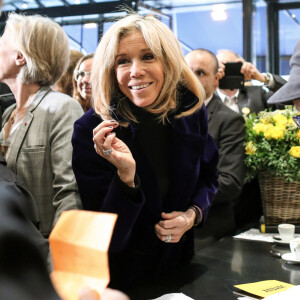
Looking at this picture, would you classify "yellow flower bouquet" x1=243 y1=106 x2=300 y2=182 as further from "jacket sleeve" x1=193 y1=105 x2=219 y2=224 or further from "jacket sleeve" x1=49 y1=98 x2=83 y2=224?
"jacket sleeve" x1=49 y1=98 x2=83 y2=224

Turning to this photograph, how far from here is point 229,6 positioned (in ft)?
25.1

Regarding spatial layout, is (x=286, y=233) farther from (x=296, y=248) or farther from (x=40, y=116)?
(x=40, y=116)

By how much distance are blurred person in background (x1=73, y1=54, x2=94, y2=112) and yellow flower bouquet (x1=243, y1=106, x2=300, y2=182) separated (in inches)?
39.3

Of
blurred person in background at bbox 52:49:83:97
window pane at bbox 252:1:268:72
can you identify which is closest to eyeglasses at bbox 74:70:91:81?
blurred person in background at bbox 52:49:83:97

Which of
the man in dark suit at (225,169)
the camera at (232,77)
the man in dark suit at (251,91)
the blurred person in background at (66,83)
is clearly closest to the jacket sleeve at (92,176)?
the man in dark suit at (225,169)

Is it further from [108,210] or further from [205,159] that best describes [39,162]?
[205,159]

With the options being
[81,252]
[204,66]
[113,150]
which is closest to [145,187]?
[113,150]

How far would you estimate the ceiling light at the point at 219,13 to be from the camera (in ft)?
25.4

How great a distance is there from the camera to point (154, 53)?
1571mm

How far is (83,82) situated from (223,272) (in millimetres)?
1590

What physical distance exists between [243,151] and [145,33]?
1178 millimetres

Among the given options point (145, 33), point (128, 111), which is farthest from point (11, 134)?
point (145, 33)

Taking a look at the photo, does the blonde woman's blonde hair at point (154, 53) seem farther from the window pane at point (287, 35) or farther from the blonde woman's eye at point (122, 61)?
the window pane at point (287, 35)

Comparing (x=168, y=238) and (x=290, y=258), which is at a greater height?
(x=168, y=238)
